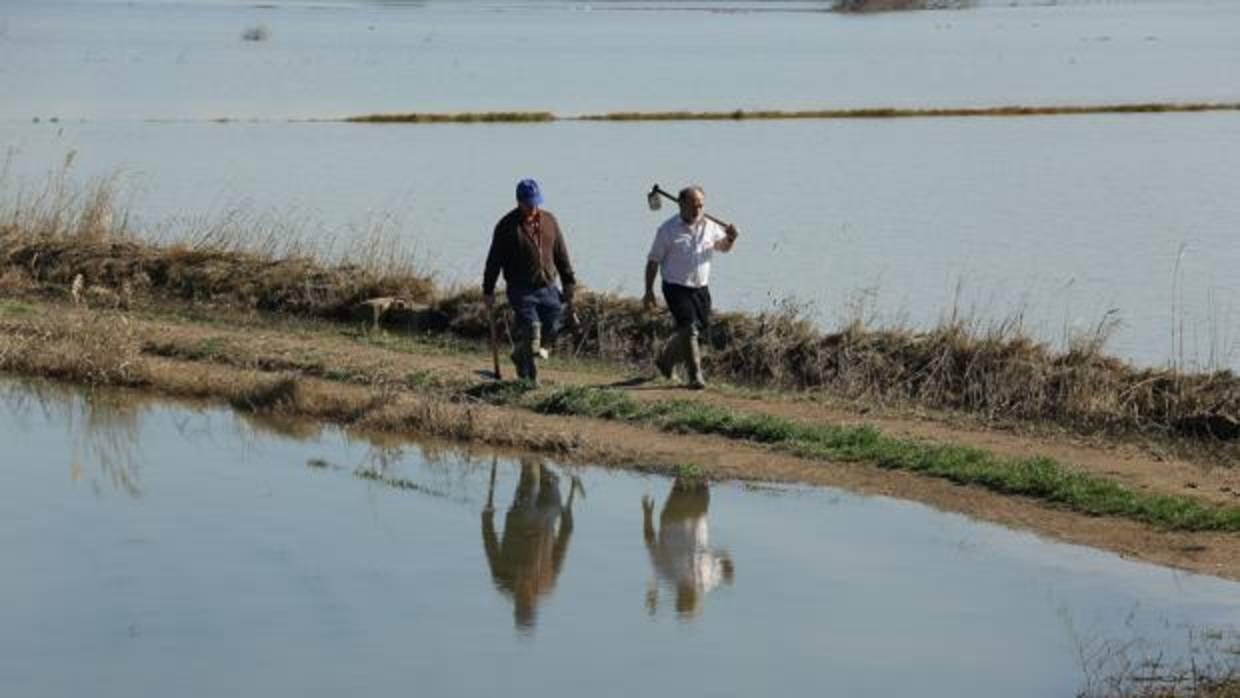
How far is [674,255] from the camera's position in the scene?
612 inches

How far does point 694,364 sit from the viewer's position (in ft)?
51.9

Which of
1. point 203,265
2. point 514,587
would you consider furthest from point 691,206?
point 203,265

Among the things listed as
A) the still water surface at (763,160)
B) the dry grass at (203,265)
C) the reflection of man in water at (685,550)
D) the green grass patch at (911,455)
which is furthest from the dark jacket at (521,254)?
the dry grass at (203,265)

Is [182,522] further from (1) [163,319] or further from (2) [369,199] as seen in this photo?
(2) [369,199]

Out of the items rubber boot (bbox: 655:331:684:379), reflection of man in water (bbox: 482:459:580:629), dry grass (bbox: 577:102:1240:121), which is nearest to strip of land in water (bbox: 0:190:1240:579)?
rubber boot (bbox: 655:331:684:379)

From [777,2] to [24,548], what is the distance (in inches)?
5663

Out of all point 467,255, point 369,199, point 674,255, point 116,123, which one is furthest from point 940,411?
point 116,123

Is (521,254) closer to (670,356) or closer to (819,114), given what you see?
(670,356)

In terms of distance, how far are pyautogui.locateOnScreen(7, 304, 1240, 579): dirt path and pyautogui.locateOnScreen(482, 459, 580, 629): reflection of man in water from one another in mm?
696

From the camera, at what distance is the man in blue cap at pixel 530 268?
1512 centimetres

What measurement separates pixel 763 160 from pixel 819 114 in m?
10.4

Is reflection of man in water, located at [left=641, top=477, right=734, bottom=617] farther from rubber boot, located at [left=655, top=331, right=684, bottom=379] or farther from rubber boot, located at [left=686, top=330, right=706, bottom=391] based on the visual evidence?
rubber boot, located at [left=655, top=331, right=684, bottom=379]

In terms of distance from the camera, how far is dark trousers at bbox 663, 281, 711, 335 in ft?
51.2

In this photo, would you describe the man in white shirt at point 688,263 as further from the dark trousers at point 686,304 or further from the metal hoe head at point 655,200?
the metal hoe head at point 655,200
